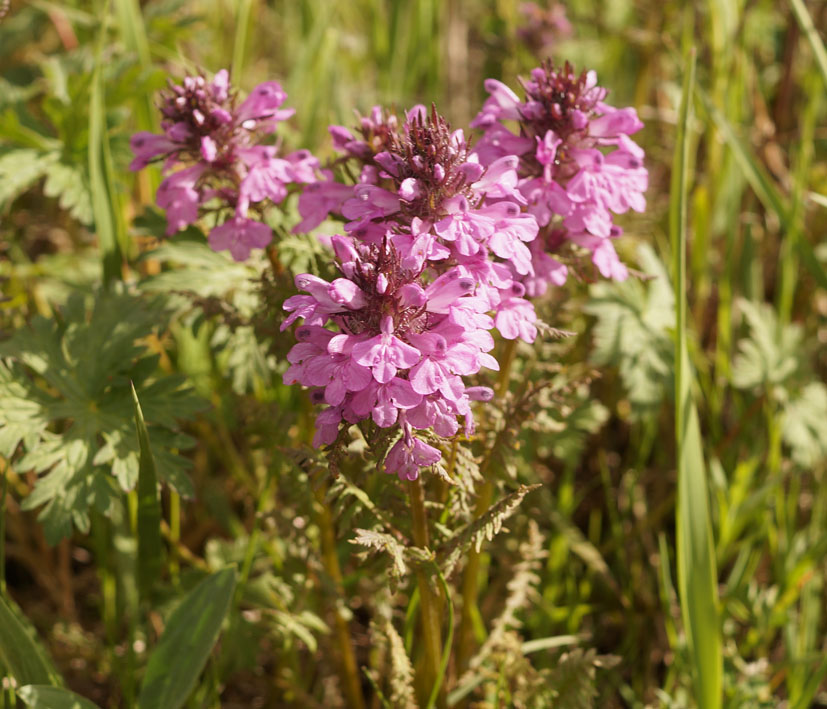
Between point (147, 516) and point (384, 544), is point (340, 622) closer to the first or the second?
point (147, 516)

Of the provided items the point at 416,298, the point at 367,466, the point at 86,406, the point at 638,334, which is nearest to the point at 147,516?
the point at 86,406

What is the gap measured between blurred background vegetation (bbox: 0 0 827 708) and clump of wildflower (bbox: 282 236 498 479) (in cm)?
26

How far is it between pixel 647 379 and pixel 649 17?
2032mm

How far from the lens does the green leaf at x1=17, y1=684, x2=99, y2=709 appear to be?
5.33ft

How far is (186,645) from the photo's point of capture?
1803mm

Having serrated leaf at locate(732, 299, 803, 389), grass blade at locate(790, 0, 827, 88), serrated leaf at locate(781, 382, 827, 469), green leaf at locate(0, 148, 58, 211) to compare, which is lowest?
serrated leaf at locate(781, 382, 827, 469)

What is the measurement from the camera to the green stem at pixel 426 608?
1.66 metres

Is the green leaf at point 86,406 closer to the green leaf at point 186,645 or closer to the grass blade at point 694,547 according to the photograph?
the green leaf at point 186,645

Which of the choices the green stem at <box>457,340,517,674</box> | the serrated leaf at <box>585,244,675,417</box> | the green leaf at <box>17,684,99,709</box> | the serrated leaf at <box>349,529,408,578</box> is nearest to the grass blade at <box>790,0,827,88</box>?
the serrated leaf at <box>585,244,675,417</box>

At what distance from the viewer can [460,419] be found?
162 centimetres

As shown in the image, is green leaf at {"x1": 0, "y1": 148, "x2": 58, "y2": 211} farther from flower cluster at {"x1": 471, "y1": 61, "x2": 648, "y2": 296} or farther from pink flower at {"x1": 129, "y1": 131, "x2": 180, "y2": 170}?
flower cluster at {"x1": 471, "y1": 61, "x2": 648, "y2": 296}

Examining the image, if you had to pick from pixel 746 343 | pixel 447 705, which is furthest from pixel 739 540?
pixel 447 705

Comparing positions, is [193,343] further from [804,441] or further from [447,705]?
[804,441]

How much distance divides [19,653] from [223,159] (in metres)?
1.19
